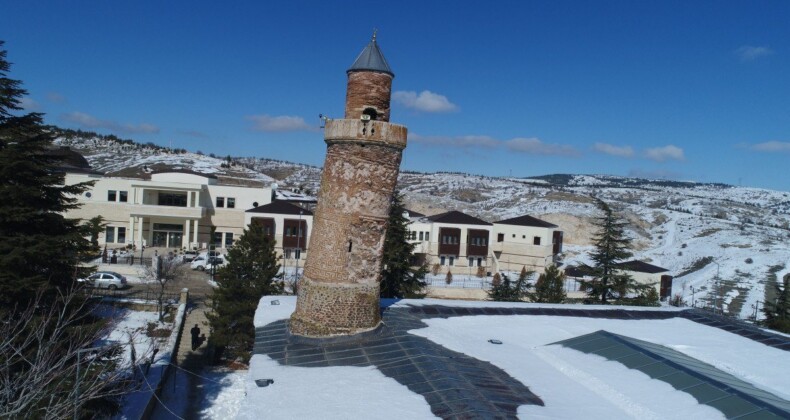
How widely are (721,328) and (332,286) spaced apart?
43.2ft

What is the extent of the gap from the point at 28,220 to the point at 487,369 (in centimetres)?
1248

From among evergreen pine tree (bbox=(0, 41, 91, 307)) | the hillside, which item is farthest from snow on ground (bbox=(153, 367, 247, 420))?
the hillside

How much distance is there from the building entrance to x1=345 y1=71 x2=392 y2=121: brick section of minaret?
123 ft

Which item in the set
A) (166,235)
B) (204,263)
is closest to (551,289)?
(204,263)

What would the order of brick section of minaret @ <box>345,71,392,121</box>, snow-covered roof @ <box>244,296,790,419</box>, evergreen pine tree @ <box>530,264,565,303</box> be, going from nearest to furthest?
1. snow-covered roof @ <box>244,296,790,419</box>
2. brick section of minaret @ <box>345,71,392,121</box>
3. evergreen pine tree @ <box>530,264,565,303</box>

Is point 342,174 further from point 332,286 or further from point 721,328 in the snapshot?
point 721,328

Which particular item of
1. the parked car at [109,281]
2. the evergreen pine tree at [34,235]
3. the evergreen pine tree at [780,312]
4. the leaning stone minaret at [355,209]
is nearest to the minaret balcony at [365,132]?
the leaning stone minaret at [355,209]

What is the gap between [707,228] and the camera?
280 feet

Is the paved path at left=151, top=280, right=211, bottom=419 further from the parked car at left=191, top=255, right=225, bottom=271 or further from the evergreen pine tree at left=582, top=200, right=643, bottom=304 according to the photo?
the evergreen pine tree at left=582, top=200, right=643, bottom=304

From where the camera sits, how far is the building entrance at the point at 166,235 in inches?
1871

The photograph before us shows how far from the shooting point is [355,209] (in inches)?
544

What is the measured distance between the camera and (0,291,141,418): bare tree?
8531mm

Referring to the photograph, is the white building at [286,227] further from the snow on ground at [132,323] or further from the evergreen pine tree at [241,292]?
the evergreen pine tree at [241,292]

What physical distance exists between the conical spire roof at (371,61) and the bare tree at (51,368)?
7965 mm
